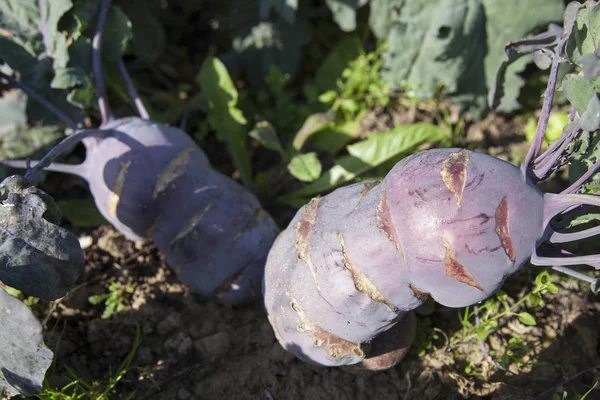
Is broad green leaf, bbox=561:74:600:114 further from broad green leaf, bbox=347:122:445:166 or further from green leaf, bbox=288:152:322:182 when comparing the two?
green leaf, bbox=288:152:322:182

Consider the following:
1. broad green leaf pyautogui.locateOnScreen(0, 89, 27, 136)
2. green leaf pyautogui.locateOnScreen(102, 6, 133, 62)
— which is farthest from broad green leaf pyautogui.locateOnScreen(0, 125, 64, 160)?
green leaf pyautogui.locateOnScreen(102, 6, 133, 62)

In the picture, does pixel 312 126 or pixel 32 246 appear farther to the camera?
pixel 312 126

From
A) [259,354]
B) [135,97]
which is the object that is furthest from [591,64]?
[135,97]

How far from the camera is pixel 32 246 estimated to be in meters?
1.63

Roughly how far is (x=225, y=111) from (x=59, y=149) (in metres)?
0.80

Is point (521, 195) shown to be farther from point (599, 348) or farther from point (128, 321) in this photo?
point (128, 321)

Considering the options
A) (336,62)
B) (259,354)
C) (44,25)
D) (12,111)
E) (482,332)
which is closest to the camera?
(482,332)

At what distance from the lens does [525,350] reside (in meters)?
1.90

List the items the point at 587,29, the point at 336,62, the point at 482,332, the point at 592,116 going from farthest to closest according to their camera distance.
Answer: the point at 336,62
the point at 482,332
the point at 587,29
the point at 592,116

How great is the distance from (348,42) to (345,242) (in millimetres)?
1547

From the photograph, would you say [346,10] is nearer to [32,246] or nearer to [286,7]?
[286,7]

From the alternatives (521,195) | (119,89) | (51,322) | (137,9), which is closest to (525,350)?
(521,195)

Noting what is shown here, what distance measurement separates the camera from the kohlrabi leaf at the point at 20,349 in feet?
5.28

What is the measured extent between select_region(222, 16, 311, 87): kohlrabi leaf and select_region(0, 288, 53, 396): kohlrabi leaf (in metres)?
1.60
